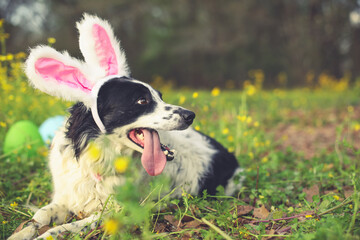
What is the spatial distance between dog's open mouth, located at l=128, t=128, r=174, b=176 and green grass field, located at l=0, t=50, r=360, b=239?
124 millimetres

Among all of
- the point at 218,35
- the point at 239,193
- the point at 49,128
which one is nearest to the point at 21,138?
the point at 49,128

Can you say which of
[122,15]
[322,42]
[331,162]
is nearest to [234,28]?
[322,42]

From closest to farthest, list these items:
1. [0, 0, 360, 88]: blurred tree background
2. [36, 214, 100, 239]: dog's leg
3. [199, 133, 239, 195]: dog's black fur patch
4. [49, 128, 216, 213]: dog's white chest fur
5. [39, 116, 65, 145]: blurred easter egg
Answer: [36, 214, 100, 239]: dog's leg → [49, 128, 216, 213]: dog's white chest fur → [199, 133, 239, 195]: dog's black fur patch → [39, 116, 65, 145]: blurred easter egg → [0, 0, 360, 88]: blurred tree background

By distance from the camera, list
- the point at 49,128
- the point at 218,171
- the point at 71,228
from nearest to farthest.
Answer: the point at 71,228, the point at 218,171, the point at 49,128

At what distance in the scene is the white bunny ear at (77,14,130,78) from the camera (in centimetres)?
220

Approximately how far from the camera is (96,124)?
6.72 ft

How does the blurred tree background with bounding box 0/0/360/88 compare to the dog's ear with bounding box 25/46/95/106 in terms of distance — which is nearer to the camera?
the dog's ear with bounding box 25/46/95/106

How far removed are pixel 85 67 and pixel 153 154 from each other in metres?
0.75

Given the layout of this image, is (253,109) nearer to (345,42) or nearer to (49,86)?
(49,86)

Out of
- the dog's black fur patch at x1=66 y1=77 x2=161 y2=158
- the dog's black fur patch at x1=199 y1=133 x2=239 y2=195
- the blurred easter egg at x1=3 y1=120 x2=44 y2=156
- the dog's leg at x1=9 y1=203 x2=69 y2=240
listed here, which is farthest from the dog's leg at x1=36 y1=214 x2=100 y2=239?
the blurred easter egg at x1=3 y1=120 x2=44 y2=156

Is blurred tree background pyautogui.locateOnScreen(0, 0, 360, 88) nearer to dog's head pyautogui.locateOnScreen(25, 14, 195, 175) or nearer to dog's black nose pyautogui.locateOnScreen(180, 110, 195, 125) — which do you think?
dog's head pyautogui.locateOnScreen(25, 14, 195, 175)

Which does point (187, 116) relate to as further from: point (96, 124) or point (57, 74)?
point (57, 74)

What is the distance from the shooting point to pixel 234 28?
14.5 m

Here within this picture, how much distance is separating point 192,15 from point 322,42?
663 cm
